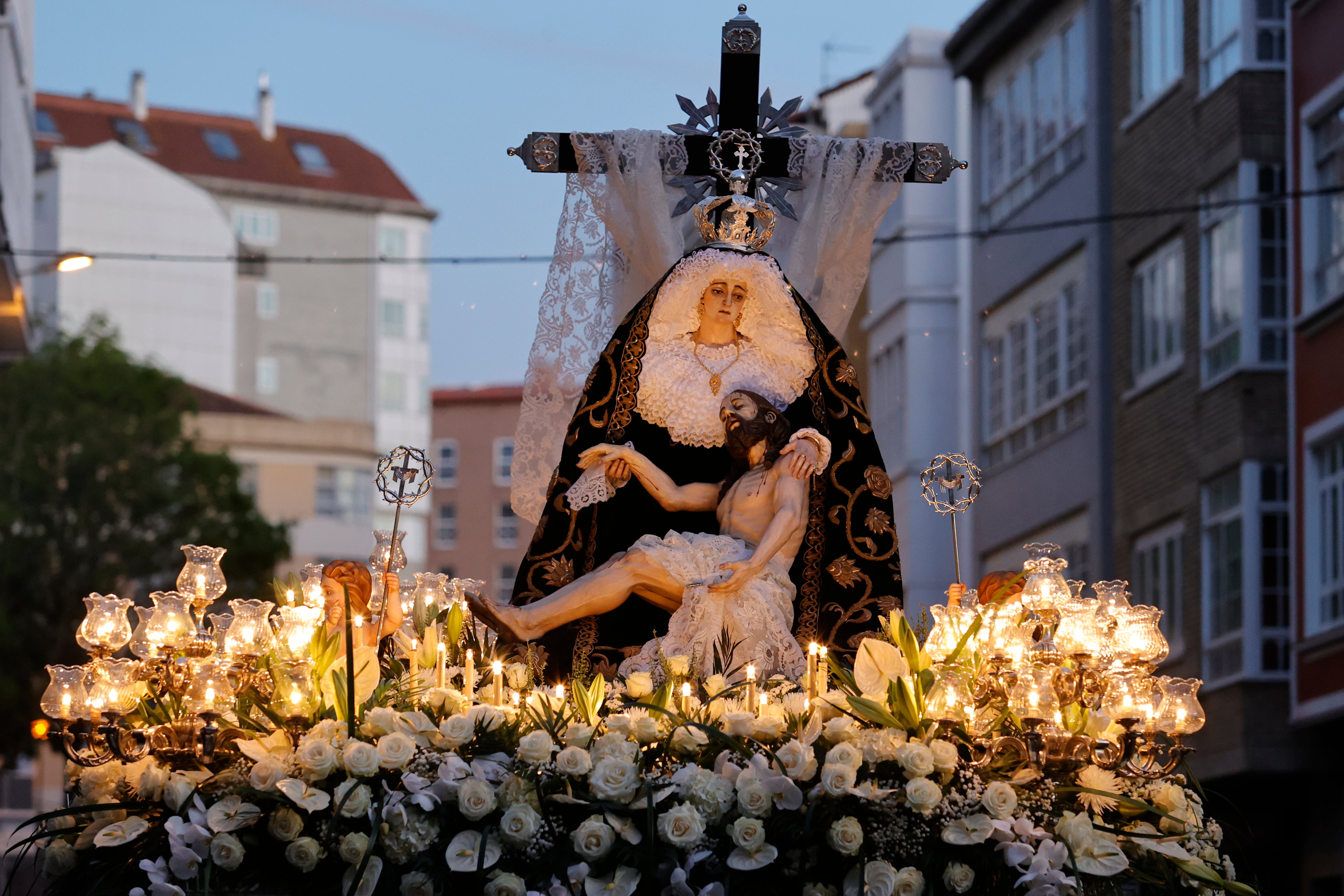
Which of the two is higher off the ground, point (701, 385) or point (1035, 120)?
point (1035, 120)

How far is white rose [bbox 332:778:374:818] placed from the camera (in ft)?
25.8

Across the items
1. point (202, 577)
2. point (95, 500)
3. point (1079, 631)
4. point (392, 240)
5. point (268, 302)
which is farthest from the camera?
point (392, 240)

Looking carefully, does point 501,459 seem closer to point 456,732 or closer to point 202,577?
point 202,577

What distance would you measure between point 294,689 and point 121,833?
2.72 ft

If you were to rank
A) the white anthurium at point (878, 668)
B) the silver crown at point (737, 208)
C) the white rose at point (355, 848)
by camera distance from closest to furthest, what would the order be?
1. the white rose at point (355, 848)
2. the white anthurium at point (878, 668)
3. the silver crown at point (737, 208)

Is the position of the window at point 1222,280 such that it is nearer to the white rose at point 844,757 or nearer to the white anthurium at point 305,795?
the white rose at point 844,757

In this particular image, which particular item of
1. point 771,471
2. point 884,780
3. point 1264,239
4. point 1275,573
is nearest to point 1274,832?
point 1275,573

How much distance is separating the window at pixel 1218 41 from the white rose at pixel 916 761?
1896 cm

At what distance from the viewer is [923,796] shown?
25.9 feet

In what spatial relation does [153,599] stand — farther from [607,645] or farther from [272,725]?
[607,645]

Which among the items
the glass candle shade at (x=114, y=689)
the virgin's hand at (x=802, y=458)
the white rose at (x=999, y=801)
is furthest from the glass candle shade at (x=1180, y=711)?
the glass candle shade at (x=114, y=689)

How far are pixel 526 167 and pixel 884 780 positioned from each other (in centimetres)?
449

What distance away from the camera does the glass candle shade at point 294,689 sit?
27.6 ft

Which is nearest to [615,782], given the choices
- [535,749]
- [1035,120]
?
[535,749]
